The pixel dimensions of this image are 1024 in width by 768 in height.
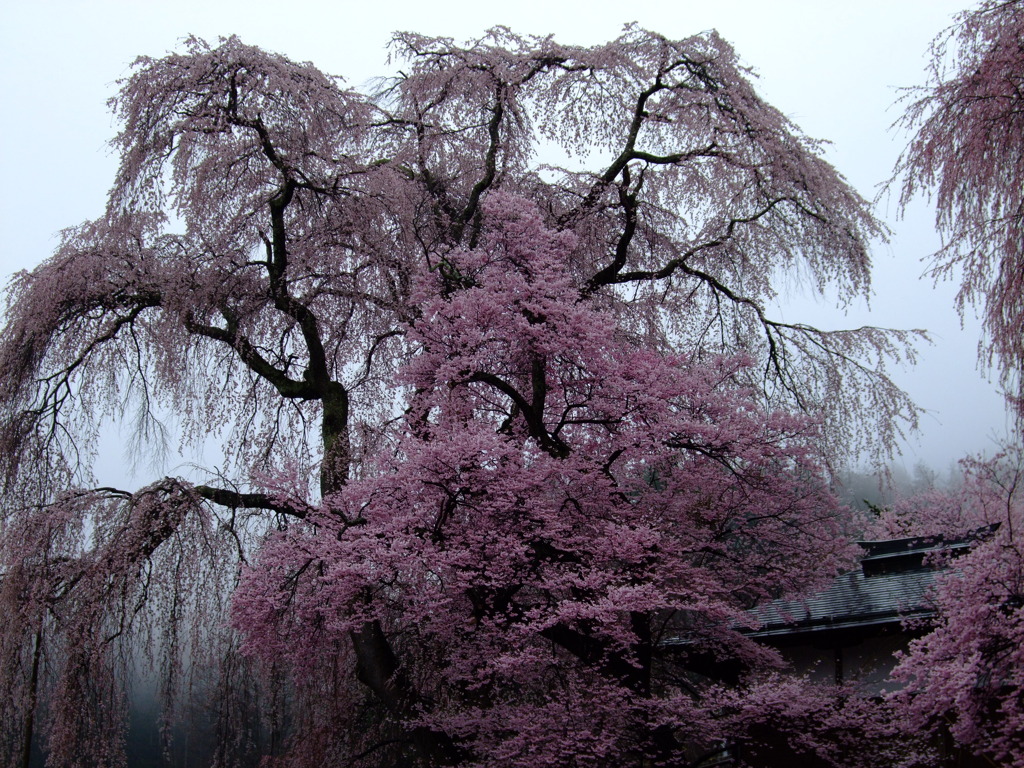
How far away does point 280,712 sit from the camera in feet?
24.5

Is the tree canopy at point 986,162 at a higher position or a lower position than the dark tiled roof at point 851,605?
higher

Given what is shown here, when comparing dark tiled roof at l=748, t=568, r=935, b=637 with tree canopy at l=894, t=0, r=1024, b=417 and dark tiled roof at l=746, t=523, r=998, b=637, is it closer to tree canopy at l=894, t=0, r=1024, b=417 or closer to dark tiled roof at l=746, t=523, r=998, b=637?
dark tiled roof at l=746, t=523, r=998, b=637

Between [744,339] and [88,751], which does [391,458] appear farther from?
[744,339]

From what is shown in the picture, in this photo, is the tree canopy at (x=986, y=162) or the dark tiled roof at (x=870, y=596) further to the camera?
the dark tiled roof at (x=870, y=596)

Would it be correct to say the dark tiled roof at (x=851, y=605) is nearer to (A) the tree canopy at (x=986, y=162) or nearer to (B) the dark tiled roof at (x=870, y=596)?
(B) the dark tiled roof at (x=870, y=596)

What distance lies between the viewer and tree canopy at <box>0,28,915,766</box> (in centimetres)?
651

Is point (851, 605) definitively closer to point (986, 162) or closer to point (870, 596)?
point (870, 596)

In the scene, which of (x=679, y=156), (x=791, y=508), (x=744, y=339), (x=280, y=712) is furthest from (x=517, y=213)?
(x=280, y=712)

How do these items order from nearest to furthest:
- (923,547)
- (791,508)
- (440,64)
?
(791,508)
(923,547)
(440,64)

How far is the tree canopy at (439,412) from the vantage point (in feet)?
21.4

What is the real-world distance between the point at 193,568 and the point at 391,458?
5.57ft

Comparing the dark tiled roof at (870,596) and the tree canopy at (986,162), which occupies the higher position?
the tree canopy at (986,162)

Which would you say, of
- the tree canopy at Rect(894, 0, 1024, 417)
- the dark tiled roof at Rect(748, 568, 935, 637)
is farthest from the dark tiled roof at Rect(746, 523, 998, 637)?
the tree canopy at Rect(894, 0, 1024, 417)

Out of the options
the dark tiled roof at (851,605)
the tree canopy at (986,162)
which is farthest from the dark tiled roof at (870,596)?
the tree canopy at (986,162)
